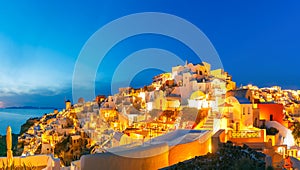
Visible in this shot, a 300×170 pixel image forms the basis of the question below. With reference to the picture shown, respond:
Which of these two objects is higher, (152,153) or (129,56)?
(129,56)

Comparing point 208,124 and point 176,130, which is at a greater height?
point 176,130

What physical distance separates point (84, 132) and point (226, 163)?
64.4 feet

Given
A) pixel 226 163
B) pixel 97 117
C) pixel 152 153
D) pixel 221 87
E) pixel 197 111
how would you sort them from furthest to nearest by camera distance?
pixel 97 117
pixel 221 87
pixel 197 111
pixel 226 163
pixel 152 153

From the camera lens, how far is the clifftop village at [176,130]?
6.55 meters

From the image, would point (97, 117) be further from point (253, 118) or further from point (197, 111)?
point (253, 118)

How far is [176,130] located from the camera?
9.60m

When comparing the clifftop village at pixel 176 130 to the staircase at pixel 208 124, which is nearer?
the clifftop village at pixel 176 130

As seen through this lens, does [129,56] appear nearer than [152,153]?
No

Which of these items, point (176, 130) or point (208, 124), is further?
point (208, 124)

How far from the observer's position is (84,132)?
2528 centimetres

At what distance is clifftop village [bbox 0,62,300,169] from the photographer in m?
6.55

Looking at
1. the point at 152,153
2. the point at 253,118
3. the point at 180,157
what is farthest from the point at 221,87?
the point at 152,153

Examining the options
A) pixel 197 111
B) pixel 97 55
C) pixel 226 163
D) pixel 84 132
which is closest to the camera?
pixel 226 163

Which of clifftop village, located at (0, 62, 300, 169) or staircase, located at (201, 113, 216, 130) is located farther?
staircase, located at (201, 113, 216, 130)
